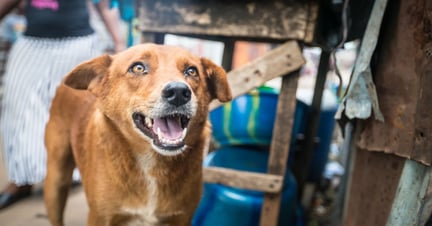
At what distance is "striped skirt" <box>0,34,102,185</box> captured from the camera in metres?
3.11

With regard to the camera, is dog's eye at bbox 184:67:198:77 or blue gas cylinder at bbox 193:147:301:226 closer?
dog's eye at bbox 184:67:198:77

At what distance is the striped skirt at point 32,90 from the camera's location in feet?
10.2

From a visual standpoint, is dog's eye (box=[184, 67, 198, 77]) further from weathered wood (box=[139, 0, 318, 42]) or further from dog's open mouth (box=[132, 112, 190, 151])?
weathered wood (box=[139, 0, 318, 42])

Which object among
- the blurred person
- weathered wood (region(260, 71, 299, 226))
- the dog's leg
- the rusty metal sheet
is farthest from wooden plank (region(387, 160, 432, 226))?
the blurred person

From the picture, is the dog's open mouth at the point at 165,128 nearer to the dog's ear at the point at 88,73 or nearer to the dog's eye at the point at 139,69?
the dog's eye at the point at 139,69

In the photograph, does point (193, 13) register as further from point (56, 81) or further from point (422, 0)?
point (56, 81)

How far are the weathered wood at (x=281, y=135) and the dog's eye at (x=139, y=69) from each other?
3.09ft

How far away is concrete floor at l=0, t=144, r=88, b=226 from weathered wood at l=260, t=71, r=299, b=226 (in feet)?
5.35

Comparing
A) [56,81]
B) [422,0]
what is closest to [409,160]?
[422,0]

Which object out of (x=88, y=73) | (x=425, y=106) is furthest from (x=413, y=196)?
(x=88, y=73)

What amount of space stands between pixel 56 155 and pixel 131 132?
2.81 feet

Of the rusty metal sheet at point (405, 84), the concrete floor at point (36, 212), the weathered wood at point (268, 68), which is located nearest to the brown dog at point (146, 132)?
the weathered wood at point (268, 68)

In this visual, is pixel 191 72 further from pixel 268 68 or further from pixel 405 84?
pixel 405 84

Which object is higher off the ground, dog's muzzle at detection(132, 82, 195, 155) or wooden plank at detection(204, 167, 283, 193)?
dog's muzzle at detection(132, 82, 195, 155)
